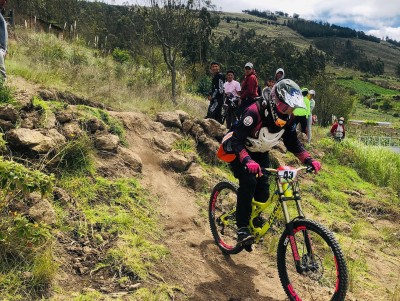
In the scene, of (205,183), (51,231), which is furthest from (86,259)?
(205,183)

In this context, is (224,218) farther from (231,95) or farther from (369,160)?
(369,160)

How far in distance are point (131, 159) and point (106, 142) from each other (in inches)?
19.4

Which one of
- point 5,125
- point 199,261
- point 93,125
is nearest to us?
point 199,261

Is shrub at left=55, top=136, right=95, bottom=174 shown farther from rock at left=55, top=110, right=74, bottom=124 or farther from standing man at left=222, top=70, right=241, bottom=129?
standing man at left=222, top=70, right=241, bottom=129

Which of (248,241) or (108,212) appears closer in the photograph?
(248,241)

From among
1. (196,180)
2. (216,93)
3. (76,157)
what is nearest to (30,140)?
(76,157)

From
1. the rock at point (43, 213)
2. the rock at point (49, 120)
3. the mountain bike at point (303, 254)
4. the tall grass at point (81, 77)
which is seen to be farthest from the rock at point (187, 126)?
the rock at point (43, 213)

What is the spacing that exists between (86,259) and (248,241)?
178cm

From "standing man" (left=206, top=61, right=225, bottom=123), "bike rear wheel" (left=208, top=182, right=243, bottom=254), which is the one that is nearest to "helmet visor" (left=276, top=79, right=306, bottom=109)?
"bike rear wheel" (left=208, top=182, right=243, bottom=254)

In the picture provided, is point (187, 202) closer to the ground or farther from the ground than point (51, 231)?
closer to the ground

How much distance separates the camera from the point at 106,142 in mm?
5789

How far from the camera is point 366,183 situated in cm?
1085

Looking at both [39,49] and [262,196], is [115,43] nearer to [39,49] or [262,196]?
[39,49]

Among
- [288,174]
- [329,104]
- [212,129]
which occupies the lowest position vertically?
[329,104]
